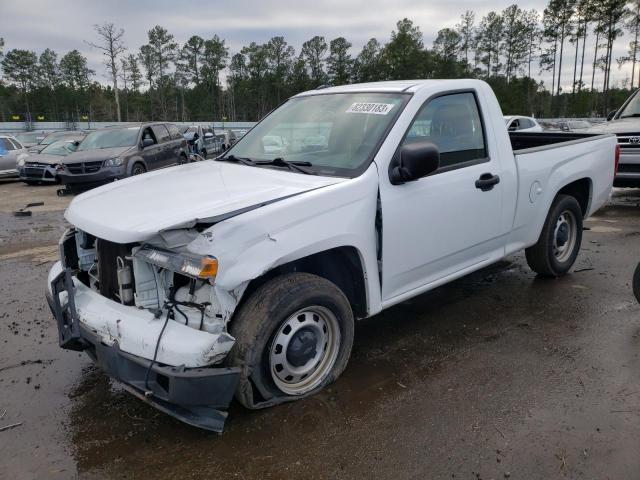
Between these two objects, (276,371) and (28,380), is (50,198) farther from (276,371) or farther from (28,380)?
(276,371)

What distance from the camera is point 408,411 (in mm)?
3166

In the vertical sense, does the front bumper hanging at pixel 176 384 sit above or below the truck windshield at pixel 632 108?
below

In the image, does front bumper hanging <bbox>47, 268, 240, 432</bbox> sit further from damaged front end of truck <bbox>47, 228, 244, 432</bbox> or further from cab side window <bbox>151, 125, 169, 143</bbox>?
cab side window <bbox>151, 125, 169, 143</bbox>

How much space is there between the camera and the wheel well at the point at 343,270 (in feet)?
10.9

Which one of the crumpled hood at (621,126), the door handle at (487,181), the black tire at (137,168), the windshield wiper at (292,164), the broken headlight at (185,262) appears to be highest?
the crumpled hood at (621,126)

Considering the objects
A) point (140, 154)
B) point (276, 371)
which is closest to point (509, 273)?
point (276, 371)

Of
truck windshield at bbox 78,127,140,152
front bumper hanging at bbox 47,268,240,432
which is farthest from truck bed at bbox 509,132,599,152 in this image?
truck windshield at bbox 78,127,140,152

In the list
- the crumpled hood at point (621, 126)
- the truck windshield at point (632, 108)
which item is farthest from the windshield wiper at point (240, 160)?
the truck windshield at point (632, 108)

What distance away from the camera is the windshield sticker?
12.2 feet

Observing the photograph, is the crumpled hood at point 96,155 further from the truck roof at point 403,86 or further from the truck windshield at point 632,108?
the truck windshield at point 632,108

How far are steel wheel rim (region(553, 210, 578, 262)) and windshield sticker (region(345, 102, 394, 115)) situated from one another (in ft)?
8.50

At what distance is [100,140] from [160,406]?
518 inches

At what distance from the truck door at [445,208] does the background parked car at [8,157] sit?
1705 centimetres

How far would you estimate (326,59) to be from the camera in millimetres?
84688
